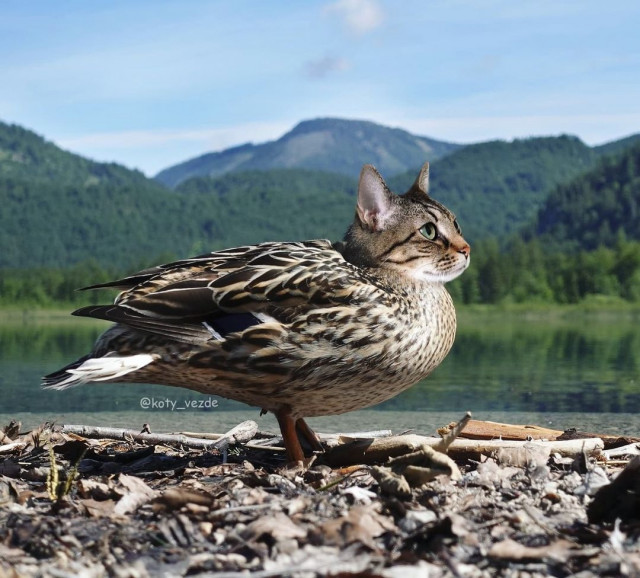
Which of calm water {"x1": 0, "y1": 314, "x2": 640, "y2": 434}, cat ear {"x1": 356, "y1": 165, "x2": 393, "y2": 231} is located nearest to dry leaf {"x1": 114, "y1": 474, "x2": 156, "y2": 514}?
cat ear {"x1": 356, "y1": 165, "x2": 393, "y2": 231}

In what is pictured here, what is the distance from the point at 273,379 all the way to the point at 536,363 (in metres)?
23.7

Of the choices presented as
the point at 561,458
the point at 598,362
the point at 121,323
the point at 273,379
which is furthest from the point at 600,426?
the point at 598,362

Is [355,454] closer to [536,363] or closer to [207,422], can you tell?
[207,422]

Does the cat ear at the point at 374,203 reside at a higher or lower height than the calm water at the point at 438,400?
higher

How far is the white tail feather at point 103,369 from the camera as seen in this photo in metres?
6.31

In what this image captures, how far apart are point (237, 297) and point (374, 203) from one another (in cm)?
137

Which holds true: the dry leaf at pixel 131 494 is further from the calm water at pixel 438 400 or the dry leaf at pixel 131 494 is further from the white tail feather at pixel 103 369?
the calm water at pixel 438 400

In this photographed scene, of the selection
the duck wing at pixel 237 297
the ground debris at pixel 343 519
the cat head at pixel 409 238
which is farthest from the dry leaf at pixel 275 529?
the cat head at pixel 409 238

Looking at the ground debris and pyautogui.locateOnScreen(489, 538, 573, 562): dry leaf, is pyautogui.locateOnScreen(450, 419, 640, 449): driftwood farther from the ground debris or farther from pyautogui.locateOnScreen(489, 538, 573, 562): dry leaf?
pyautogui.locateOnScreen(489, 538, 573, 562): dry leaf

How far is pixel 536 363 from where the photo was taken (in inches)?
1139

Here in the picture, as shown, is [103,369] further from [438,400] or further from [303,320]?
[438,400]

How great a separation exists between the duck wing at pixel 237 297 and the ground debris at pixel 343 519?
109cm

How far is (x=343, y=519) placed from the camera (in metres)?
4.68

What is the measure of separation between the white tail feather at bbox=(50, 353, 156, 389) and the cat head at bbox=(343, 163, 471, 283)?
6.31 feet
